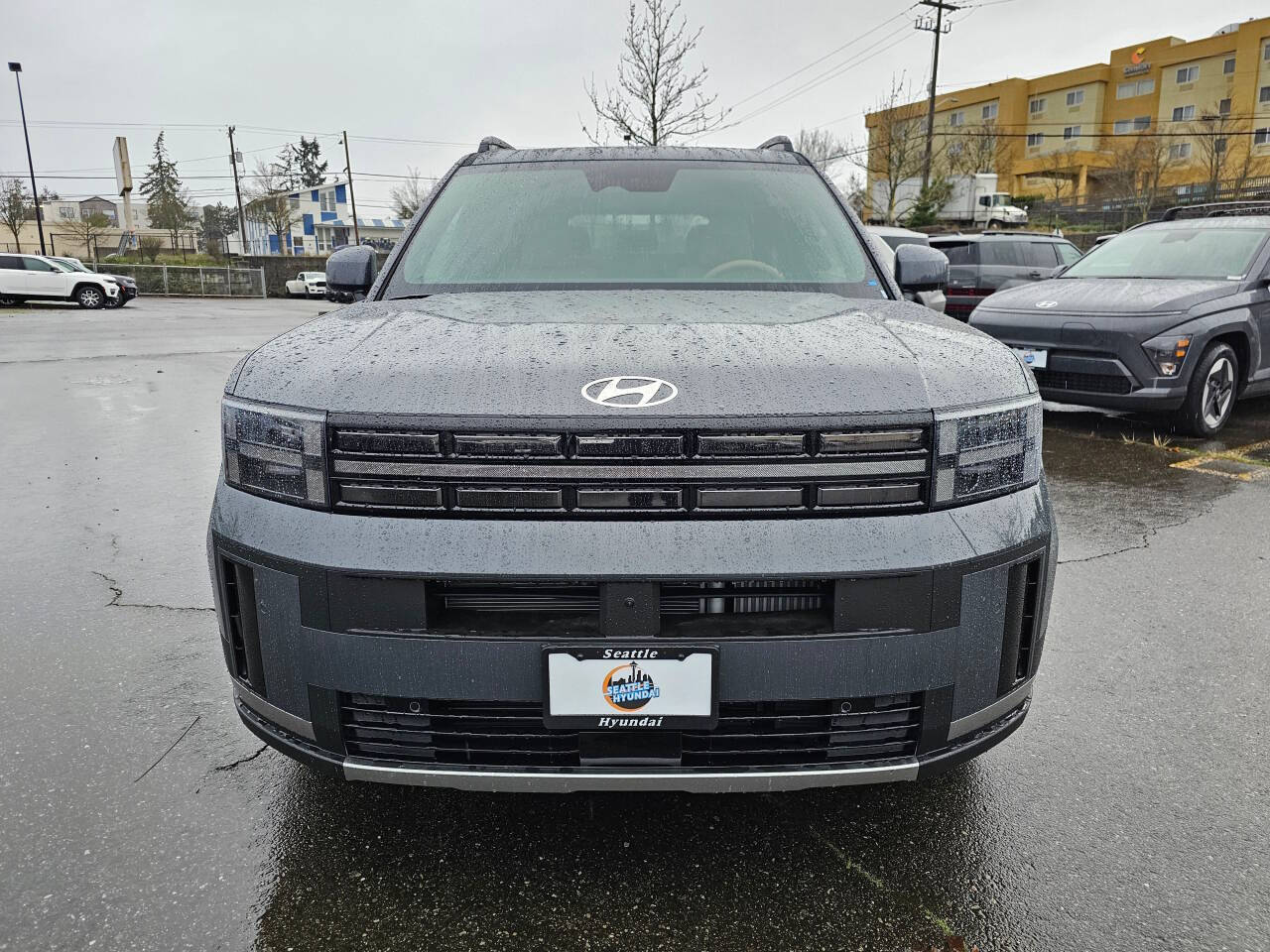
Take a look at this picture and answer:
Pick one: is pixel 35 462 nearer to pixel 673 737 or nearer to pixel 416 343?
pixel 416 343

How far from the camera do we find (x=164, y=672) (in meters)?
3.13

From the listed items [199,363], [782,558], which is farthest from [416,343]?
[199,363]

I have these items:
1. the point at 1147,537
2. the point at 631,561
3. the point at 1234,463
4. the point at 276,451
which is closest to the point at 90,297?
the point at 1234,463

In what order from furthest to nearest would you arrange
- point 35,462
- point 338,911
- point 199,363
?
1. point 199,363
2. point 35,462
3. point 338,911

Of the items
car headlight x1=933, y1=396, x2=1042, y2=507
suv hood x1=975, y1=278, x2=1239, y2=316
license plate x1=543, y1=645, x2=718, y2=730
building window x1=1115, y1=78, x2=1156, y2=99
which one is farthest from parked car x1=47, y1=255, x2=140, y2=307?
building window x1=1115, y1=78, x2=1156, y2=99

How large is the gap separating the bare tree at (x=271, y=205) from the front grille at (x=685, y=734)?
66.6 meters

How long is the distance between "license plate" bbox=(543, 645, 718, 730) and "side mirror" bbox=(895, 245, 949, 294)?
2.08m

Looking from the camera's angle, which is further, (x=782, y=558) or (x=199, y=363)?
(x=199, y=363)

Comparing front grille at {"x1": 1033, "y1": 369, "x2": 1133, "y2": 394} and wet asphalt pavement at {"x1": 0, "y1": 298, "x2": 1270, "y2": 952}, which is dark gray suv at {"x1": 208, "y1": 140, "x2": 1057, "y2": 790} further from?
front grille at {"x1": 1033, "y1": 369, "x2": 1133, "y2": 394}

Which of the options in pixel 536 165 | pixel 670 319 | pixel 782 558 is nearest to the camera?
pixel 782 558

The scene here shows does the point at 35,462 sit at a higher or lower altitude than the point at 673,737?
lower

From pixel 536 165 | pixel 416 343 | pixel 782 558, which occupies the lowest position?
pixel 782 558

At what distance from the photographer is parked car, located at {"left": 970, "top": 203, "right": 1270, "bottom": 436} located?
6617 millimetres

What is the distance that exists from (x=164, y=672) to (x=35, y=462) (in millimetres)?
4308
